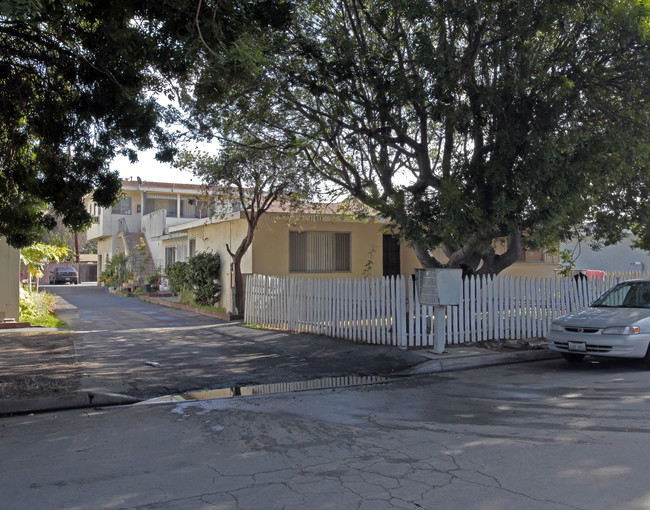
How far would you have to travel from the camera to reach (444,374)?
9469 millimetres

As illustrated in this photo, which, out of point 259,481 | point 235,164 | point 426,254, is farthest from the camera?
point 235,164

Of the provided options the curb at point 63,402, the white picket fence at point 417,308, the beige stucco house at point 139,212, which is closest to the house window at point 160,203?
the beige stucco house at point 139,212

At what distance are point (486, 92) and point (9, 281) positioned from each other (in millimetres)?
12520

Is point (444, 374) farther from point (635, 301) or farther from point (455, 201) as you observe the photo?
point (635, 301)

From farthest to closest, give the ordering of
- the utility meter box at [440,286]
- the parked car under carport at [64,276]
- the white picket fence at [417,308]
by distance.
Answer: the parked car under carport at [64,276], the white picket fence at [417,308], the utility meter box at [440,286]

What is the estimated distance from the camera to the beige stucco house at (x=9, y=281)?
14195mm

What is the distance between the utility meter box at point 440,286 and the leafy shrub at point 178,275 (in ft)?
39.1

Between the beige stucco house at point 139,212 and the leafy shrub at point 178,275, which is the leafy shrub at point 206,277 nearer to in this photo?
the leafy shrub at point 178,275

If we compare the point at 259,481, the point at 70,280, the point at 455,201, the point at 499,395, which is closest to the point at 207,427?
the point at 259,481

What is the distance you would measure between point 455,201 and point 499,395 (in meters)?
3.29

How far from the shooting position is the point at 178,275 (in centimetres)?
2127

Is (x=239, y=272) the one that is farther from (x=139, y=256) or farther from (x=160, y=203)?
(x=160, y=203)

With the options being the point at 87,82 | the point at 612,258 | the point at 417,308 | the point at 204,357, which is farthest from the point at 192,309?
the point at 612,258

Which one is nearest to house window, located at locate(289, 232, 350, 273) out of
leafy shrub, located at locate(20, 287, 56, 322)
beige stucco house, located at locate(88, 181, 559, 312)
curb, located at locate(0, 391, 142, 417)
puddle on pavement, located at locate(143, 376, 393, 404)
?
beige stucco house, located at locate(88, 181, 559, 312)
